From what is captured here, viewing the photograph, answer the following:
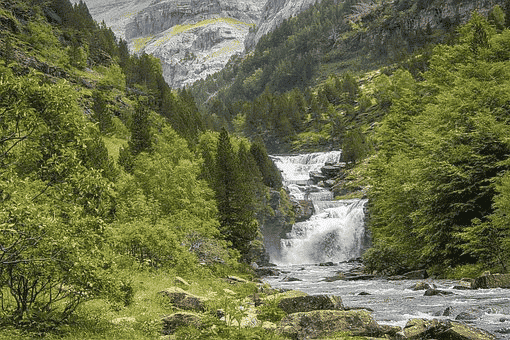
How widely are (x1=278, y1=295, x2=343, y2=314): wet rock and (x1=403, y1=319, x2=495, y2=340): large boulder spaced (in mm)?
3511

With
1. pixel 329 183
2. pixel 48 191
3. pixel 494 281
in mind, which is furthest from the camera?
pixel 329 183

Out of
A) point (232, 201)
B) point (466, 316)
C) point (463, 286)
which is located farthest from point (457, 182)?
point (232, 201)

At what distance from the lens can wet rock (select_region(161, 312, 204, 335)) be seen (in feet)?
41.6

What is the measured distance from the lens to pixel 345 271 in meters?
44.5

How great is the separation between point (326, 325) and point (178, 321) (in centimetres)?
496

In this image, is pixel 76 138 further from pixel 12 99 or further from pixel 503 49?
pixel 503 49

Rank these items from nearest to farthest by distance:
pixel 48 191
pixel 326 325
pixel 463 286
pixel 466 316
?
pixel 48 191 → pixel 326 325 → pixel 466 316 → pixel 463 286

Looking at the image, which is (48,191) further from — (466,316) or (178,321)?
(466,316)

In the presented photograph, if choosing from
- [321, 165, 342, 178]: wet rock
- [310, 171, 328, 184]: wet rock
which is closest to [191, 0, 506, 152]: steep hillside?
[321, 165, 342, 178]: wet rock

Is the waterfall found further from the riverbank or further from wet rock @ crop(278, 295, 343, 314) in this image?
wet rock @ crop(278, 295, 343, 314)

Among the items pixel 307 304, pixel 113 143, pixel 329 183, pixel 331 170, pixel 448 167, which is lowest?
pixel 307 304

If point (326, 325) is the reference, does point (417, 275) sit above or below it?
below

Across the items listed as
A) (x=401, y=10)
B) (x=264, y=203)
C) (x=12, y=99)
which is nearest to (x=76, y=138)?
(x=12, y=99)

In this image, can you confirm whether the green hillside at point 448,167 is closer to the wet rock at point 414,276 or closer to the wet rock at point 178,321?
the wet rock at point 414,276
